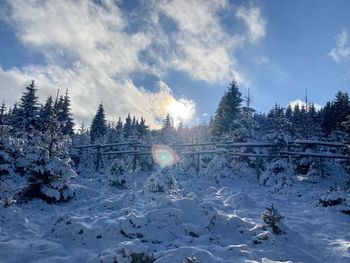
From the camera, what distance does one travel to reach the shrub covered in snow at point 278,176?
59.1 feet

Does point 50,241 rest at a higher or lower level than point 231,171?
lower

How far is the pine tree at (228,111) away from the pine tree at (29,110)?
2194 cm

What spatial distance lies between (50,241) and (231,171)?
14.2m

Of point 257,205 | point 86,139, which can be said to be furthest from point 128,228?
point 86,139

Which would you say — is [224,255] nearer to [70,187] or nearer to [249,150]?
[70,187]

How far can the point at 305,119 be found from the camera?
39344mm

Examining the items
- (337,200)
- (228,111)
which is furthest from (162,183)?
(228,111)

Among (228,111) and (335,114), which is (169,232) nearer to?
(228,111)

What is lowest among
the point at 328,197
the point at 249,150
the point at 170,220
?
the point at 170,220

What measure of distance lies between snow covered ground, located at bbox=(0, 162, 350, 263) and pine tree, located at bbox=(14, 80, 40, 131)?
93.8ft

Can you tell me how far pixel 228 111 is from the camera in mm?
39469

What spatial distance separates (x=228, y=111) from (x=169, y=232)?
3026cm

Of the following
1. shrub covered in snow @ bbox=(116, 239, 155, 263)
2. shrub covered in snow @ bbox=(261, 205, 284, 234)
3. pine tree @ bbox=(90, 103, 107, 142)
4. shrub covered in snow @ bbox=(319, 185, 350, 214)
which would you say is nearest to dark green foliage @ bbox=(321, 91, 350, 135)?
pine tree @ bbox=(90, 103, 107, 142)

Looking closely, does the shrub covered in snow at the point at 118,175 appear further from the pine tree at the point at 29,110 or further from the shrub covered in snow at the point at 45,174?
the pine tree at the point at 29,110
